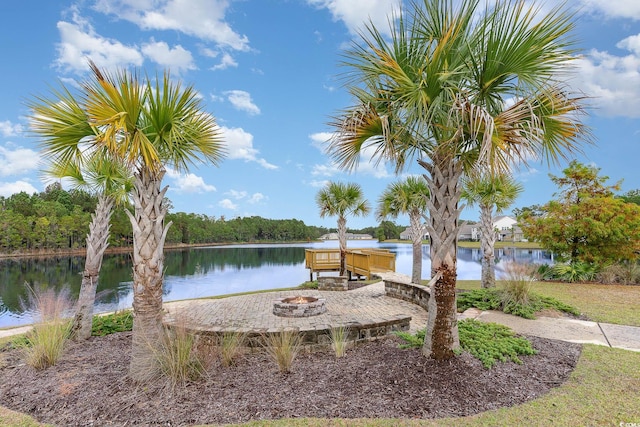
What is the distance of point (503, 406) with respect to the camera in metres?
3.12

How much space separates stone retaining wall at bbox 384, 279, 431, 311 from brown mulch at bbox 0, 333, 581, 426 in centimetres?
352

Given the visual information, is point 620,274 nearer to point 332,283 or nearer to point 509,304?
point 509,304

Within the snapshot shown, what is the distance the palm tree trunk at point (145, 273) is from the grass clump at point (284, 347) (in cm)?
144

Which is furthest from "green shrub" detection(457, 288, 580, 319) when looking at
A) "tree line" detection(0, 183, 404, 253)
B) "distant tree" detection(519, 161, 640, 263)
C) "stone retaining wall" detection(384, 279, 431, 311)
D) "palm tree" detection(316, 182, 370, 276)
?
"tree line" detection(0, 183, 404, 253)

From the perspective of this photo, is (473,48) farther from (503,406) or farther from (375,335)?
(375,335)

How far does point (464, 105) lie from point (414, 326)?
4.41 metres

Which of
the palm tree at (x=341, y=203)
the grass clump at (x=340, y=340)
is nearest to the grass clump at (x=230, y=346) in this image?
the grass clump at (x=340, y=340)

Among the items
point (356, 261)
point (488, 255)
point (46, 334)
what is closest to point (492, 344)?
point (488, 255)

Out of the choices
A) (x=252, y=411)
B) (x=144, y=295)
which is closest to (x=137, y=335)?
(x=144, y=295)

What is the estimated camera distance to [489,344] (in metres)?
4.40

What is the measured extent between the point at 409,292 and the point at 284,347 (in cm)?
578

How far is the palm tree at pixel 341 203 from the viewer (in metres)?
15.4

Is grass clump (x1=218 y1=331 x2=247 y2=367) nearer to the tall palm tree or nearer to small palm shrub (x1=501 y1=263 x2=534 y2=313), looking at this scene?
the tall palm tree

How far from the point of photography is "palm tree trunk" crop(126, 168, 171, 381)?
3.89 metres
